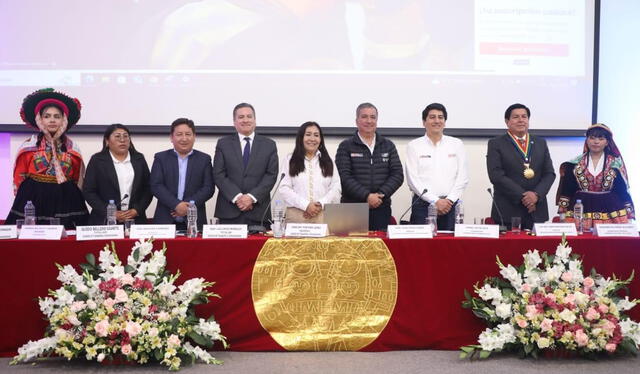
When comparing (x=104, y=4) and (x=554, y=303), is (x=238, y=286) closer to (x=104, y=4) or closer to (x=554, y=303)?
(x=554, y=303)

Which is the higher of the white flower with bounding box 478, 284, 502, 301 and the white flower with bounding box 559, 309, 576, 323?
the white flower with bounding box 478, 284, 502, 301

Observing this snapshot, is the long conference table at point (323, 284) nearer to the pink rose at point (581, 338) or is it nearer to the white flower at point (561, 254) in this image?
the white flower at point (561, 254)

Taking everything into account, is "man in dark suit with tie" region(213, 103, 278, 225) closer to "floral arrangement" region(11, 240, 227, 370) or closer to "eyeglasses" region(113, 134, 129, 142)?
"eyeglasses" region(113, 134, 129, 142)

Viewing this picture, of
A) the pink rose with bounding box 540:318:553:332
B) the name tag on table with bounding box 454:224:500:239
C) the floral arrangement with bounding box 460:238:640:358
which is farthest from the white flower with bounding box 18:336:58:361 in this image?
the pink rose with bounding box 540:318:553:332

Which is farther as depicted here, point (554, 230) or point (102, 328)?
point (554, 230)

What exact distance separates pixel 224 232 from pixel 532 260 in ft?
5.04

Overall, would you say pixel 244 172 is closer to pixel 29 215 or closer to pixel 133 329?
pixel 29 215

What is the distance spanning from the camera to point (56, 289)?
3.14m

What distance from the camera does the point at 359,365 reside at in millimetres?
2996

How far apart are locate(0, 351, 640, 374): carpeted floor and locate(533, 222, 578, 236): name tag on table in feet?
2.12

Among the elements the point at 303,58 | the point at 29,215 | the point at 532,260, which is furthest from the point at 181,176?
the point at 532,260

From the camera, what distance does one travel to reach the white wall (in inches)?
203

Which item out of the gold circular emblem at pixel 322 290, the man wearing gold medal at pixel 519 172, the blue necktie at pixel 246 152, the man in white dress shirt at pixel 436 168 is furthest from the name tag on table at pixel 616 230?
the blue necktie at pixel 246 152

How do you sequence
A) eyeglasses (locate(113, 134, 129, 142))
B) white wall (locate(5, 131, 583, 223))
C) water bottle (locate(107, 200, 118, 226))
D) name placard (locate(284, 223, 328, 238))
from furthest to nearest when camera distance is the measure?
white wall (locate(5, 131, 583, 223)), eyeglasses (locate(113, 134, 129, 142)), water bottle (locate(107, 200, 118, 226)), name placard (locate(284, 223, 328, 238))
